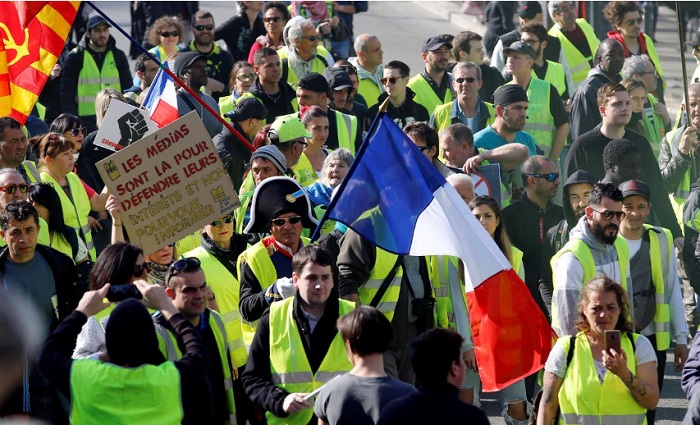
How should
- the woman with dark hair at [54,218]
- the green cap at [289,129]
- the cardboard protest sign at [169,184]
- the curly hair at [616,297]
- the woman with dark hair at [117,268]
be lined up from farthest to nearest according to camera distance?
the green cap at [289,129] < the woman with dark hair at [54,218] < the cardboard protest sign at [169,184] < the curly hair at [616,297] < the woman with dark hair at [117,268]

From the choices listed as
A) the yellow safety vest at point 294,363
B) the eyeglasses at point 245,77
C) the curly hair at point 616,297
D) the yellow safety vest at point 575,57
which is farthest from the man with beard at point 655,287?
the yellow safety vest at point 575,57

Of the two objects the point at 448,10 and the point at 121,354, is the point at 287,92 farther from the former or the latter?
the point at 448,10

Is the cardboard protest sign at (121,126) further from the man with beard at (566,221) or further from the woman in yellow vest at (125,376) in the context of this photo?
the woman in yellow vest at (125,376)

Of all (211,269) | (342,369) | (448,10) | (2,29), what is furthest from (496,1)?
(342,369)

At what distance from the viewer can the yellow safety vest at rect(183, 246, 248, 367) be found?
8328 millimetres

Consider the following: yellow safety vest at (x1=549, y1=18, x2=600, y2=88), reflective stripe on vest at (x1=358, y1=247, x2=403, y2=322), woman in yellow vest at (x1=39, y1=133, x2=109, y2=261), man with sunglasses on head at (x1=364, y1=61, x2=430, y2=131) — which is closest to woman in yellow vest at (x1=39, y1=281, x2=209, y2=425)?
reflective stripe on vest at (x1=358, y1=247, x2=403, y2=322)

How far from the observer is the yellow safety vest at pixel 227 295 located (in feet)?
27.3

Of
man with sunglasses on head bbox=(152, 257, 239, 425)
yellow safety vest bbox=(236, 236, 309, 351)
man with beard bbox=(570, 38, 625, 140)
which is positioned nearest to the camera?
man with sunglasses on head bbox=(152, 257, 239, 425)

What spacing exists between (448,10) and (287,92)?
1543 cm

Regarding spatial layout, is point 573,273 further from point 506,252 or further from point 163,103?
point 163,103

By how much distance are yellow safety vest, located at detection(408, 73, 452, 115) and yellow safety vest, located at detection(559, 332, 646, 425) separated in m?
6.67

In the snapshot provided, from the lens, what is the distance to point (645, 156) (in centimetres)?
1136

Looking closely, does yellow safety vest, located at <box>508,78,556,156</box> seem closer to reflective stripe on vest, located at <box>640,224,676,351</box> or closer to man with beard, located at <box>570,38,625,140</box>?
man with beard, located at <box>570,38,625,140</box>

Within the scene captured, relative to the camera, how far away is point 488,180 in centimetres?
1074
